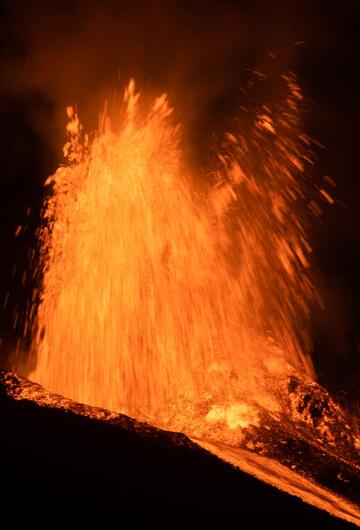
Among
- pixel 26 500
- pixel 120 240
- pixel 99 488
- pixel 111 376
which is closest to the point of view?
pixel 26 500

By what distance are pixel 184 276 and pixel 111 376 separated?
3.18 m

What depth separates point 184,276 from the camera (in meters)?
11.7

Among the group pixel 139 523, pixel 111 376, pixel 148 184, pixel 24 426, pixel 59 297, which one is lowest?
pixel 139 523

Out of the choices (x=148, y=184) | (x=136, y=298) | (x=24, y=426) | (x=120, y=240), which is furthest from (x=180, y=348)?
(x=24, y=426)

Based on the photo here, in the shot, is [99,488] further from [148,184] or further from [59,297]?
[148,184]

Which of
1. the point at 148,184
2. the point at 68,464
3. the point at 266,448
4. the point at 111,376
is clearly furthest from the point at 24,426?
the point at 148,184

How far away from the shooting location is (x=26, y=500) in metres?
1.91

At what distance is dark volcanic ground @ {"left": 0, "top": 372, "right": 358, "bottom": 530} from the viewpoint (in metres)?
1.96

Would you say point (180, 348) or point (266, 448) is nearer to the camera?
point (266, 448)

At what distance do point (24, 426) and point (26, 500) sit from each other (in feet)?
1.89

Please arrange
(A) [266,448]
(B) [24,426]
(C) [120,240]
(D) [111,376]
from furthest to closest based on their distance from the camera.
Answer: (C) [120,240], (D) [111,376], (A) [266,448], (B) [24,426]

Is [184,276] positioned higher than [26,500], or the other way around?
[184,276]

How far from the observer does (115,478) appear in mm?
2203

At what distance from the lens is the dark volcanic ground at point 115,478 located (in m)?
1.96
